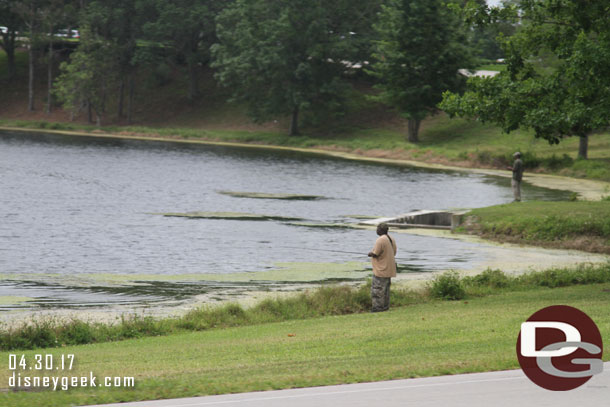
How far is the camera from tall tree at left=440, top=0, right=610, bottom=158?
20.7m

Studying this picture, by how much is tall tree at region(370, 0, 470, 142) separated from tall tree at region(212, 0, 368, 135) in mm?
9509

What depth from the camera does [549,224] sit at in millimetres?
30531

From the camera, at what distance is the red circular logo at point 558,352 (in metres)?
9.03

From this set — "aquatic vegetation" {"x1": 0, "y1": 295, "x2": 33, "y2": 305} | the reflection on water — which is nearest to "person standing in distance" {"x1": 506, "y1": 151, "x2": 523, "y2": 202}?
the reflection on water

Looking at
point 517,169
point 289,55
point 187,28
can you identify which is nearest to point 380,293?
point 517,169

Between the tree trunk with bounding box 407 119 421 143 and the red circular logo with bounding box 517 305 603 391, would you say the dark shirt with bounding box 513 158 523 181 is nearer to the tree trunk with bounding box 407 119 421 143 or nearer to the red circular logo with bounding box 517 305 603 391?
the red circular logo with bounding box 517 305 603 391

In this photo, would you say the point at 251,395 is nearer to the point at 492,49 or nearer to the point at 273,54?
the point at 273,54

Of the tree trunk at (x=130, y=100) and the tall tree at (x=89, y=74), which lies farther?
the tree trunk at (x=130, y=100)

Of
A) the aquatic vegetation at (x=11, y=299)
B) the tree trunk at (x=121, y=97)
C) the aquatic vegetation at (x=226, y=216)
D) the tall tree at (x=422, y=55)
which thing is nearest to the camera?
the aquatic vegetation at (x=11, y=299)

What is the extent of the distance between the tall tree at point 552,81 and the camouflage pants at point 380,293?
6971mm

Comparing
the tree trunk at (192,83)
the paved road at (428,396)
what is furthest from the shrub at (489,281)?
the tree trunk at (192,83)

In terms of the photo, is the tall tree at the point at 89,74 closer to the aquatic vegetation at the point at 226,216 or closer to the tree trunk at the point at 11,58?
the tree trunk at the point at 11,58

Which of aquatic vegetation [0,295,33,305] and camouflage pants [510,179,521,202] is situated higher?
camouflage pants [510,179,521,202]

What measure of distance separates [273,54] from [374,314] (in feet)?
230
